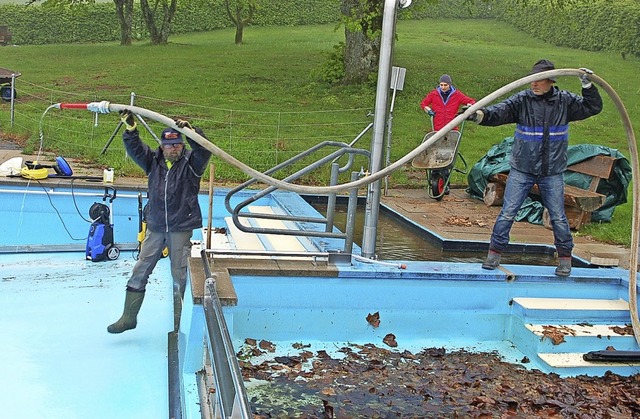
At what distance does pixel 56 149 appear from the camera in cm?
1355

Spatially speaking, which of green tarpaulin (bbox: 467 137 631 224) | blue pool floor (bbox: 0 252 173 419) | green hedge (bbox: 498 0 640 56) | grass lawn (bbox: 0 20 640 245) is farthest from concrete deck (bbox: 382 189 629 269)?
green hedge (bbox: 498 0 640 56)

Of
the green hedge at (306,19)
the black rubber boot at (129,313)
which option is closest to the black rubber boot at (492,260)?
the black rubber boot at (129,313)

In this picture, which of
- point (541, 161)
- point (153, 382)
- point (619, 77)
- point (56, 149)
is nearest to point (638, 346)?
point (541, 161)

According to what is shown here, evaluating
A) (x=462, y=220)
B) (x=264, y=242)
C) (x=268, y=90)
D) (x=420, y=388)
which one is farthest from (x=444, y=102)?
(x=268, y=90)

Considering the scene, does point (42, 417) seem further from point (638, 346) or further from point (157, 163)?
point (638, 346)

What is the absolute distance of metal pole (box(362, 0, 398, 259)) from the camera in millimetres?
6316

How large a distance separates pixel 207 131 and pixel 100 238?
7.05 m

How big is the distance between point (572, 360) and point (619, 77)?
74.8 ft

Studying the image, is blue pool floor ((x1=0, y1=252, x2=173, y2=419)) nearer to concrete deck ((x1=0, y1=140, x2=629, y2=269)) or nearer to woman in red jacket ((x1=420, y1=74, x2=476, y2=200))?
concrete deck ((x1=0, y1=140, x2=629, y2=269))

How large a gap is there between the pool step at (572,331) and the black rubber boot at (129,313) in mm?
3166

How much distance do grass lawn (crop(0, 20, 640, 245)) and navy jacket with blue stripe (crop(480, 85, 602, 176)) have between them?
3.82 metres

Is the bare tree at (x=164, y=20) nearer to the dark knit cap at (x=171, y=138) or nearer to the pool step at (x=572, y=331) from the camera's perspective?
the dark knit cap at (x=171, y=138)

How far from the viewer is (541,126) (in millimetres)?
6254

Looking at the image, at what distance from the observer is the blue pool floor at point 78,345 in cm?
534
